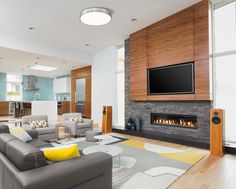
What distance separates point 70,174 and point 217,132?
328 centimetres

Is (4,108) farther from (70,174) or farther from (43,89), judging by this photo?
(70,174)

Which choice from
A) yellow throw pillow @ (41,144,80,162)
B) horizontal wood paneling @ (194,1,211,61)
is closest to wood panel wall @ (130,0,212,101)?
horizontal wood paneling @ (194,1,211,61)

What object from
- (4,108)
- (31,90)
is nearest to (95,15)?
(4,108)

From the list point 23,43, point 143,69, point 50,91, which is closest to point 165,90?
point 143,69

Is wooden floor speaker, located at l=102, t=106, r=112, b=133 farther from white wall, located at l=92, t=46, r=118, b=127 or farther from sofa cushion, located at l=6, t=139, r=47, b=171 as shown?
sofa cushion, located at l=6, t=139, r=47, b=171

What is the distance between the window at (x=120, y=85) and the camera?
21.4 ft

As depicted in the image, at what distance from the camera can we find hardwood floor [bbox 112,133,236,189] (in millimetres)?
2332

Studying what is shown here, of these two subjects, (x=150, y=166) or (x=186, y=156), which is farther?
(x=186, y=156)

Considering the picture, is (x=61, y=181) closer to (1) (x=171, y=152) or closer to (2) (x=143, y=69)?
(1) (x=171, y=152)

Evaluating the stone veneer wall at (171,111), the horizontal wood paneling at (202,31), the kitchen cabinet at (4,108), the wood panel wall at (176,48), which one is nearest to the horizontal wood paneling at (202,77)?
the wood panel wall at (176,48)

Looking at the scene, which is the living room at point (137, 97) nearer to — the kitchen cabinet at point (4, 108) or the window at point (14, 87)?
the kitchen cabinet at point (4, 108)

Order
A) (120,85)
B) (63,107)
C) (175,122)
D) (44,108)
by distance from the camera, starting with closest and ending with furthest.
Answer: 1. (175,122)
2. (120,85)
3. (44,108)
4. (63,107)

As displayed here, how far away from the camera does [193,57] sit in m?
4.14

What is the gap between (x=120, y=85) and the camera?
666 cm
